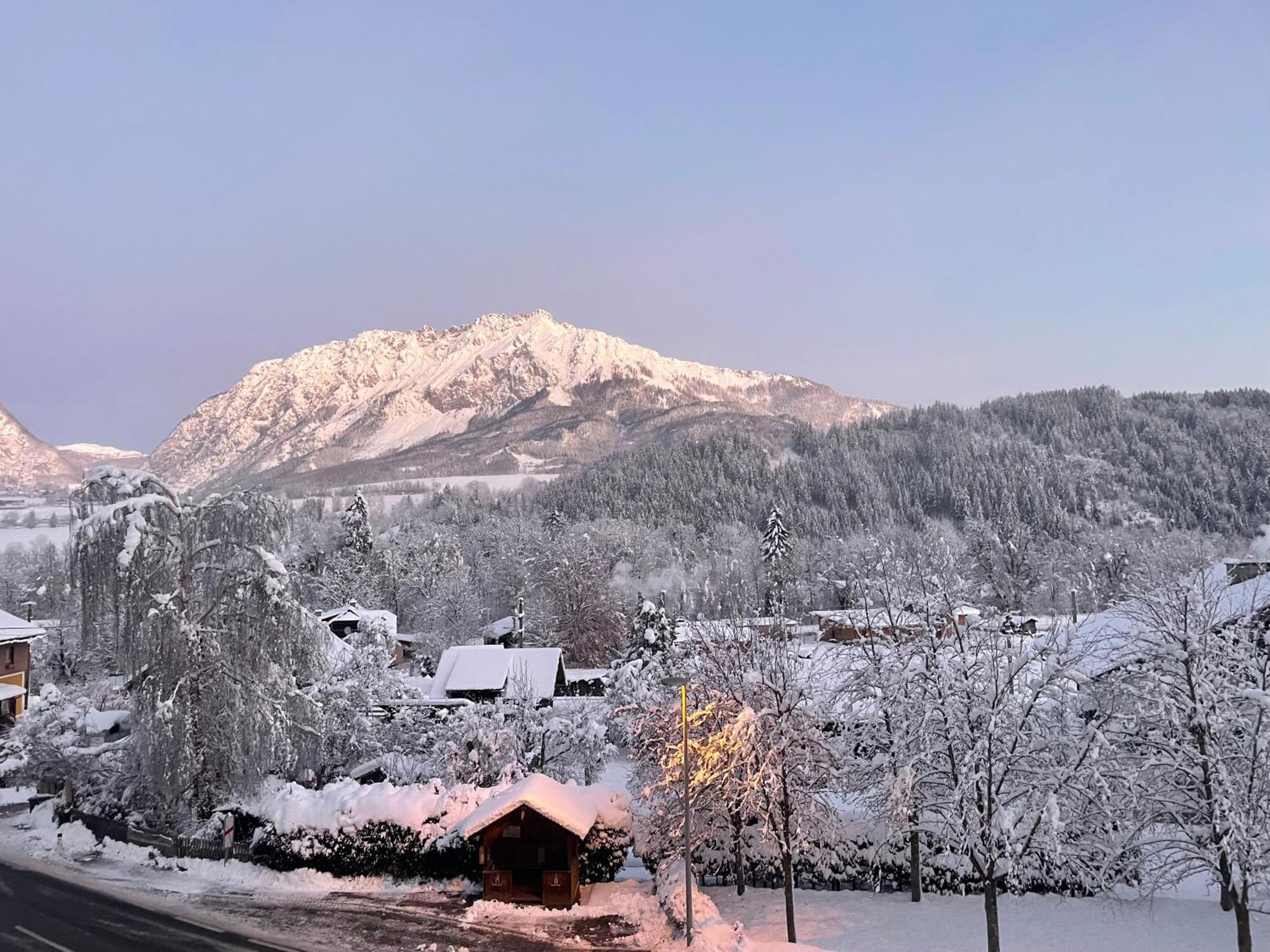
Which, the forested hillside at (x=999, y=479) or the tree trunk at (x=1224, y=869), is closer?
the tree trunk at (x=1224, y=869)

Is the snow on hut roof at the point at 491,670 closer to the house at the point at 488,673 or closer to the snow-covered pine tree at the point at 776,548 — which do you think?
the house at the point at 488,673

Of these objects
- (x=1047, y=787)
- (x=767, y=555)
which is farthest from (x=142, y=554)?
(x=767, y=555)

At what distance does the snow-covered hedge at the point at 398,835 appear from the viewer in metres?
24.7

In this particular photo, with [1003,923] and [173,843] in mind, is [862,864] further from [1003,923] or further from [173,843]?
[173,843]

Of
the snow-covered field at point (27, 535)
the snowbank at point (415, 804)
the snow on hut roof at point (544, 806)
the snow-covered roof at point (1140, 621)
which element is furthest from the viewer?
the snow-covered field at point (27, 535)

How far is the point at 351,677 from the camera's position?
34500 mm

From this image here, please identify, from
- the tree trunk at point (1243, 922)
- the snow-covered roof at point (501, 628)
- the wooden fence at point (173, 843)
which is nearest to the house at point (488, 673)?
the wooden fence at point (173, 843)

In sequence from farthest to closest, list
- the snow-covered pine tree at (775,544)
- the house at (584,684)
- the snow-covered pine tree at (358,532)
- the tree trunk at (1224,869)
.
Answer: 1. the snow-covered pine tree at (775,544)
2. the snow-covered pine tree at (358,532)
3. the house at (584,684)
4. the tree trunk at (1224,869)

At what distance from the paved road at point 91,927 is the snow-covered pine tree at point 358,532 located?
75.2 meters

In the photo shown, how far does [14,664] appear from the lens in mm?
48656

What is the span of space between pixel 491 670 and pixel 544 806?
30561 mm

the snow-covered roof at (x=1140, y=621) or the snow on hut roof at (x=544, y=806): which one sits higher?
the snow-covered roof at (x=1140, y=621)

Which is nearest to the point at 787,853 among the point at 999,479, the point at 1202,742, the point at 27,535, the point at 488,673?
the point at 1202,742

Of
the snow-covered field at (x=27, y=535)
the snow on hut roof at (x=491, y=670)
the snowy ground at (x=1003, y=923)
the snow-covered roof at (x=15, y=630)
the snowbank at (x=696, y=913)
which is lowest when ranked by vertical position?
the snowy ground at (x=1003, y=923)
